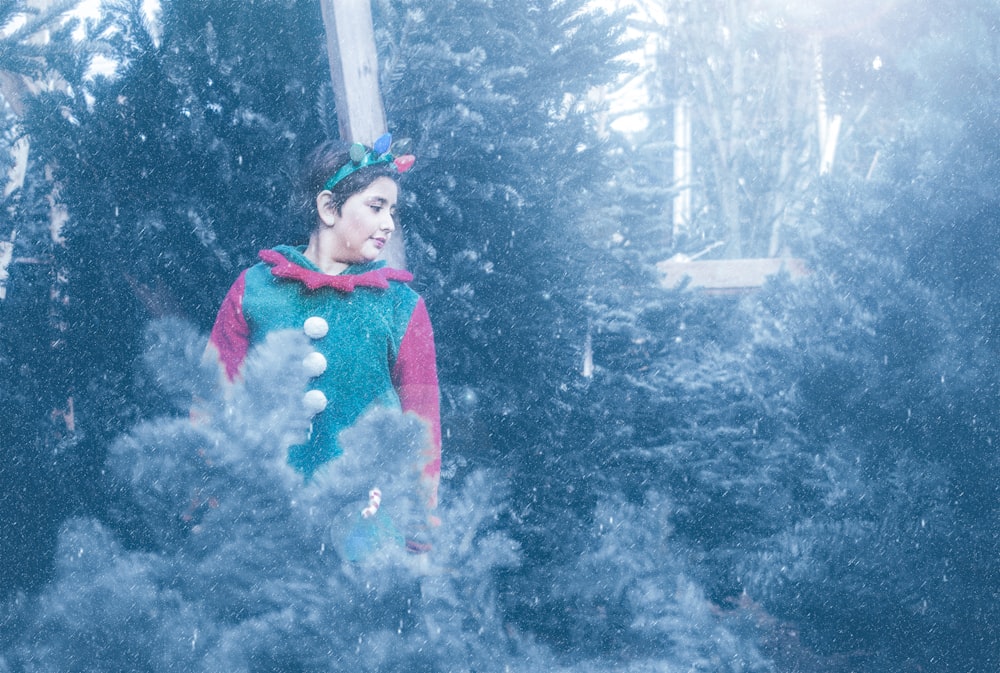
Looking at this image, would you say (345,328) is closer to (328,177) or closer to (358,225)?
(358,225)

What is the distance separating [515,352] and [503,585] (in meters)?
1.70

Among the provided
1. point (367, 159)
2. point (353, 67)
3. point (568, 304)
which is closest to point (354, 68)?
point (353, 67)

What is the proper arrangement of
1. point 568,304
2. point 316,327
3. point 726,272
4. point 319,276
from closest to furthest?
point 316,327, point 319,276, point 568,304, point 726,272

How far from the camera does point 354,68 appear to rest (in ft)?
9.28

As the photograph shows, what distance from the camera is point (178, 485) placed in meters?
0.97

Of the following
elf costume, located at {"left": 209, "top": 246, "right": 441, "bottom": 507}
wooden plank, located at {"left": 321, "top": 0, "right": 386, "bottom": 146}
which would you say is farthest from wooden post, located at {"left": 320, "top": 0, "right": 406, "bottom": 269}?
elf costume, located at {"left": 209, "top": 246, "right": 441, "bottom": 507}

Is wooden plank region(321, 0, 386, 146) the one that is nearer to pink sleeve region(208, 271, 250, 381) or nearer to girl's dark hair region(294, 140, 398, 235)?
girl's dark hair region(294, 140, 398, 235)

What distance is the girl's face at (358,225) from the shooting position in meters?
2.60

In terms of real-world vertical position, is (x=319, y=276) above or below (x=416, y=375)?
above

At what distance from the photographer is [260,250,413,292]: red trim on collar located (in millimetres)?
2451

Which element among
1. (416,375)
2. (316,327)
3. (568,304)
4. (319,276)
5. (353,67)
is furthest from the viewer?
(568,304)

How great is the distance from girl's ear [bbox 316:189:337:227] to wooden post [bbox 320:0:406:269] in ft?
1.00

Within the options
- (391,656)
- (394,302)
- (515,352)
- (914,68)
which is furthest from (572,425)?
(391,656)

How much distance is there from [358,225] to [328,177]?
192 mm
